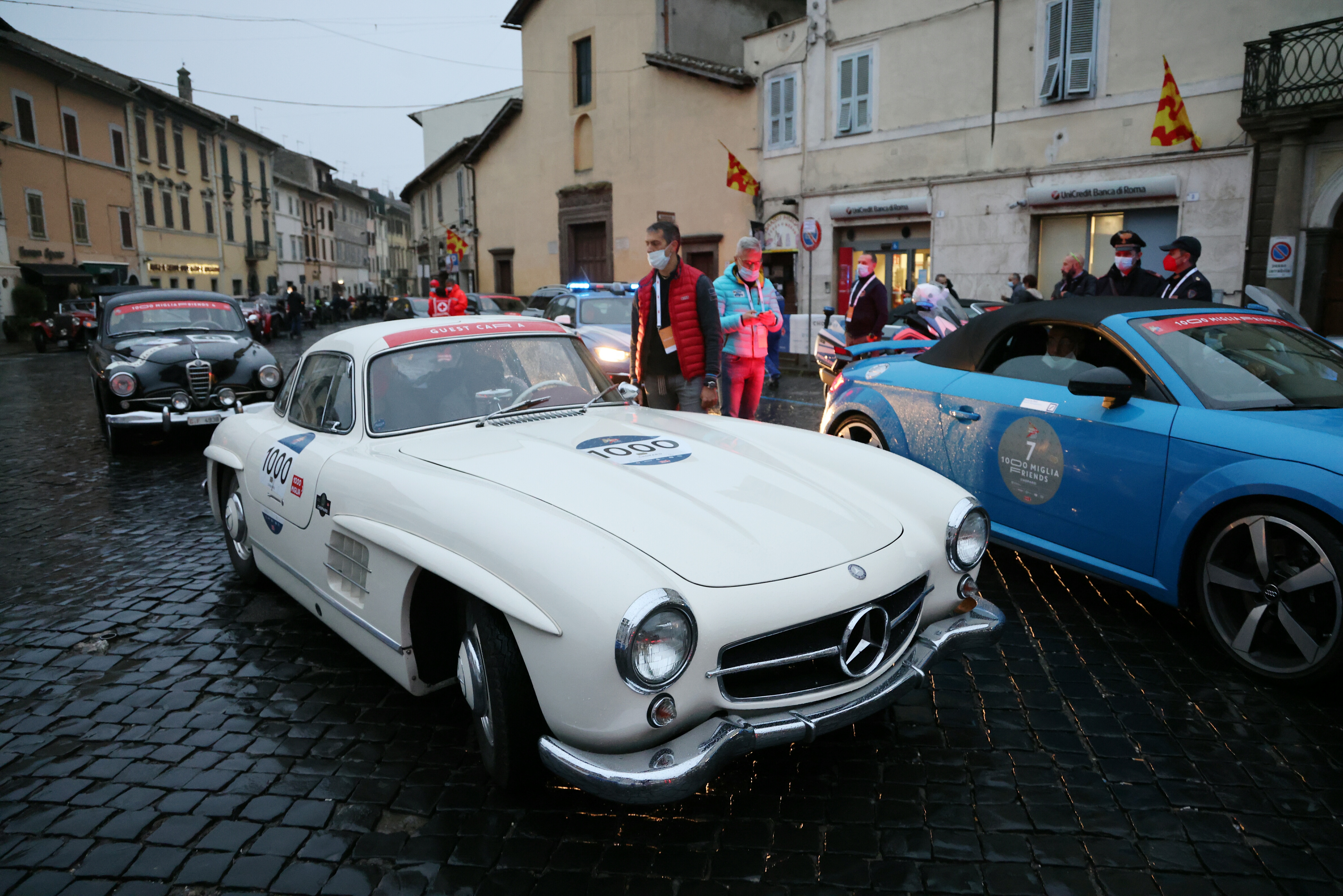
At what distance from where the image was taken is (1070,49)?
14.7 metres

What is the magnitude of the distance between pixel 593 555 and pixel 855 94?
1792 centimetres

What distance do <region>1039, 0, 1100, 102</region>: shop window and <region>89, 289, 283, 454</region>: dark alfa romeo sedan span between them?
1328 cm

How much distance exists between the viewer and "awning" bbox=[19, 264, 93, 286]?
1190 inches

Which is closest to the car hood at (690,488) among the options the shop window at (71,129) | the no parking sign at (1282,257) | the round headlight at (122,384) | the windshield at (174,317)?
the round headlight at (122,384)

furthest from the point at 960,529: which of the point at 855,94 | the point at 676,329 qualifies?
the point at 855,94

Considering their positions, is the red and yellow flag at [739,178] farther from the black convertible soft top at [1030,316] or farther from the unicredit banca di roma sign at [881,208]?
the black convertible soft top at [1030,316]

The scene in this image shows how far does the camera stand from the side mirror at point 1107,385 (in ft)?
12.7

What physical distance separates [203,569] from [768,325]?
4320mm

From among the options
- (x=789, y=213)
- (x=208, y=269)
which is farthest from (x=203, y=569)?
(x=208, y=269)

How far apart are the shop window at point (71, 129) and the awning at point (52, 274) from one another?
4698 mm

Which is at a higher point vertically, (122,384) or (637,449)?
(637,449)

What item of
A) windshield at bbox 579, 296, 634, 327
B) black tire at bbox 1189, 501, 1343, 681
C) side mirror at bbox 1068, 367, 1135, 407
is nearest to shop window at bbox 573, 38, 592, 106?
windshield at bbox 579, 296, 634, 327

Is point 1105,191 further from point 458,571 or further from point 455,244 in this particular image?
point 455,244

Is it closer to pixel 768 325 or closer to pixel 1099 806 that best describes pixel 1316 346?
pixel 1099 806
